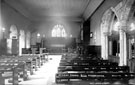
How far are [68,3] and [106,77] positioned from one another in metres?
12.5

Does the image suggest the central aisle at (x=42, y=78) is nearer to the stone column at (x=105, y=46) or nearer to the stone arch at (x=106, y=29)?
the stone column at (x=105, y=46)

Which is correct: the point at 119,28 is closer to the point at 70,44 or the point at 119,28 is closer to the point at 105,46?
the point at 105,46

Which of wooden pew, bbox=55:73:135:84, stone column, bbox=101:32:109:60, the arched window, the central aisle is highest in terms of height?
the arched window

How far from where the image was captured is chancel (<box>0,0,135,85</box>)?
15.1 ft

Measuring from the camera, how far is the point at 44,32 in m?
24.5

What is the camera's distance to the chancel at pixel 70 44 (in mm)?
4591

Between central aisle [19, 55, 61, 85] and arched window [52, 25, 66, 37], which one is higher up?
arched window [52, 25, 66, 37]

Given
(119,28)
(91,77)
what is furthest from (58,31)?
(91,77)

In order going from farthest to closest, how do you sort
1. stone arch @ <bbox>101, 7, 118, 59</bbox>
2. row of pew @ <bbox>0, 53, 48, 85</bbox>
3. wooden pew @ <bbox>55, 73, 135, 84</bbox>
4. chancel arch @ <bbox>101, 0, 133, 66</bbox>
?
1. stone arch @ <bbox>101, 7, 118, 59</bbox>
2. chancel arch @ <bbox>101, 0, 133, 66</bbox>
3. row of pew @ <bbox>0, 53, 48, 85</bbox>
4. wooden pew @ <bbox>55, 73, 135, 84</bbox>

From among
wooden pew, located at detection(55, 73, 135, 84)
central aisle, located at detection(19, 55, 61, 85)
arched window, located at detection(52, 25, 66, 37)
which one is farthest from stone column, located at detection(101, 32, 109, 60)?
arched window, located at detection(52, 25, 66, 37)

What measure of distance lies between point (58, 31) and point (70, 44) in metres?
2.98

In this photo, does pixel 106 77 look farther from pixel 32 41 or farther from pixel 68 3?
pixel 32 41

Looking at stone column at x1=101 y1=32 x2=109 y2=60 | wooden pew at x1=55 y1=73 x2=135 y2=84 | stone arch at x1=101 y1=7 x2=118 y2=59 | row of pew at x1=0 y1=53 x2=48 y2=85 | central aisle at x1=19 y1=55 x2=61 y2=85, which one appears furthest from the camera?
stone column at x1=101 y1=32 x2=109 y2=60

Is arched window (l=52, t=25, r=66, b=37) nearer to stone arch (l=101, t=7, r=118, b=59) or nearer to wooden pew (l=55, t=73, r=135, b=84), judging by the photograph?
stone arch (l=101, t=7, r=118, b=59)
